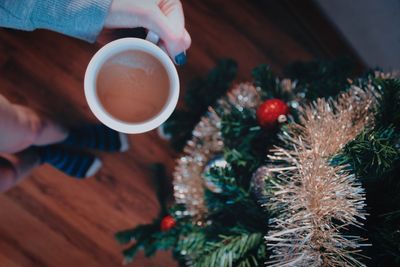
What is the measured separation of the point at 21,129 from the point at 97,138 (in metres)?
0.32

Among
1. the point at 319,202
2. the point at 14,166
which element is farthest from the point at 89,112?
the point at 319,202

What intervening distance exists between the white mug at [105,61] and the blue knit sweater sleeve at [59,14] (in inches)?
3.2

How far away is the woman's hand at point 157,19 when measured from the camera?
673 millimetres

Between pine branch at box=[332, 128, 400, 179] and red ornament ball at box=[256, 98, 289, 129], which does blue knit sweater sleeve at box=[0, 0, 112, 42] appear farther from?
pine branch at box=[332, 128, 400, 179]

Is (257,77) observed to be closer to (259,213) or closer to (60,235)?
(259,213)

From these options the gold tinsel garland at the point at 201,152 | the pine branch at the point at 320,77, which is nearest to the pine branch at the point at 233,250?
the gold tinsel garland at the point at 201,152

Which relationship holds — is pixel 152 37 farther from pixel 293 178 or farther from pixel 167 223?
pixel 167 223

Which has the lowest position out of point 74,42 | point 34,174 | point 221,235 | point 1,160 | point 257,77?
point 34,174

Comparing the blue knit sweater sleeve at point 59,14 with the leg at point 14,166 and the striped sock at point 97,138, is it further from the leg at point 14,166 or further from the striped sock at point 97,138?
the striped sock at point 97,138

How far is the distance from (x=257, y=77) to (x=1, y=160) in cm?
73

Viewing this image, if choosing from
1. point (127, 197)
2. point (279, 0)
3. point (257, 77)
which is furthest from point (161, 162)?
point (279, 0)

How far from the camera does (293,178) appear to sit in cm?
71

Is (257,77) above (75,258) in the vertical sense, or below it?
above

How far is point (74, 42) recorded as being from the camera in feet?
4.23
